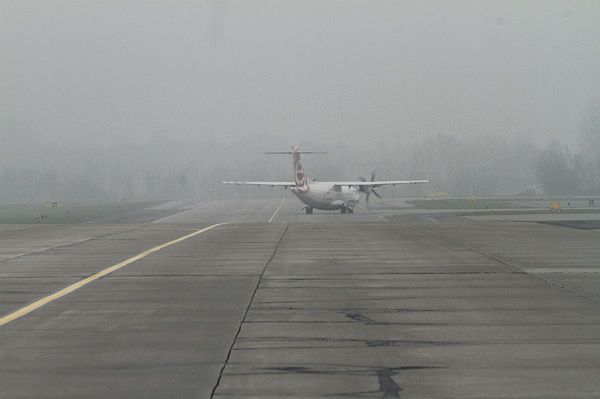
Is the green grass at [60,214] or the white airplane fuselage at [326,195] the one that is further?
the green grass at [60,214]

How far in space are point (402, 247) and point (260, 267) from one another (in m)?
7.51

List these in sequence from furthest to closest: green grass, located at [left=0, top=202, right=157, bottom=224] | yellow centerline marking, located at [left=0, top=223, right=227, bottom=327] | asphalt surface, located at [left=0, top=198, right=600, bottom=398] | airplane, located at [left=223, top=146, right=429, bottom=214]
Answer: green grass, located at [left=0, top=202, right=157, bottom=224] < airplane, located at [left=223, top=146, right=429, bottom=214] < yellow centerline marking, located at [left=0, top=223, right=227, bottom=327] < asphalt surface, located at [left=0, top=198, right=600, bottom=398]

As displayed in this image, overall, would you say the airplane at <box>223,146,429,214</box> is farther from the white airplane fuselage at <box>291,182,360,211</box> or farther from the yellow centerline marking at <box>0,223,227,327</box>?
the yellow centerline marking at <box>0,223,227,327</box>

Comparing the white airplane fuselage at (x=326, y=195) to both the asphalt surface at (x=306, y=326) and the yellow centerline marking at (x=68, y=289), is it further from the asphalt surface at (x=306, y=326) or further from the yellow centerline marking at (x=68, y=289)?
the asphalt surface at (x=306, y=326)

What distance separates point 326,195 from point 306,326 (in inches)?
2597

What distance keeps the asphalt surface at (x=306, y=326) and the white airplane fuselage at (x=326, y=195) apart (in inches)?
2122

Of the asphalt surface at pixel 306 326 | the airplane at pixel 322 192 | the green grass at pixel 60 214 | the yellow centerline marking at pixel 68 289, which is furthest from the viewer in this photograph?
the green grass at pixel 60 214

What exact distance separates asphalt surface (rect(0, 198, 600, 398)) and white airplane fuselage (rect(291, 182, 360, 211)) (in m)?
53.9

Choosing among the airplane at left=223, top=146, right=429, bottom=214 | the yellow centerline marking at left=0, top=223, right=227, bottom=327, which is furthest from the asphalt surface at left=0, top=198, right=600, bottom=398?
the airplane at left=223, top=146, right=429, bottom=214

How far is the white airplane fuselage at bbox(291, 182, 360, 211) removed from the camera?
7600 cm

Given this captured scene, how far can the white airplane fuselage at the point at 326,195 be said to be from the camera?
7600cm

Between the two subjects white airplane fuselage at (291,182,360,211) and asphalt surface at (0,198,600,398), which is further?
white airplane fuselage at (291,182,360,211)

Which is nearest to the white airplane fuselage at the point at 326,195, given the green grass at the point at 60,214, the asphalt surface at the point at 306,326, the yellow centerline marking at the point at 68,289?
the green grass at the point at 60,214

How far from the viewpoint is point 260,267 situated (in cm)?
1880
